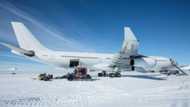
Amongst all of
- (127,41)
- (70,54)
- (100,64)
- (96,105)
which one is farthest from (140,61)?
(96,105)

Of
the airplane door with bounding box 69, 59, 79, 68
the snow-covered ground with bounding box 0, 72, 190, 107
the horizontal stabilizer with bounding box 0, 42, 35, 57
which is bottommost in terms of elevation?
the snow-covered ground with bounding box 0, 72, 190, 107

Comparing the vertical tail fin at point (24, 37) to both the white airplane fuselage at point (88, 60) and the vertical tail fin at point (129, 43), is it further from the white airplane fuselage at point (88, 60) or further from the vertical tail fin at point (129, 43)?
the vertical tail fin at point (129, 43)

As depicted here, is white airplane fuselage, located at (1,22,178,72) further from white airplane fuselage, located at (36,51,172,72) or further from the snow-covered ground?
the snow-covered ground

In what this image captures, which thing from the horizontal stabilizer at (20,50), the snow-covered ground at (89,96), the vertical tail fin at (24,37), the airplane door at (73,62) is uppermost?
the vertical tail fin at (24,37)

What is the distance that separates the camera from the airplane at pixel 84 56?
24.7 meters

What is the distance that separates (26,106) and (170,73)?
3582 cm

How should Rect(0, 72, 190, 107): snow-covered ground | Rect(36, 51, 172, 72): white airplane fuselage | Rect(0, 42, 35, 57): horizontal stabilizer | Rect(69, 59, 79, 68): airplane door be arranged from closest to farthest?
Rect(0, 72, 190, 107): snow-covered ground → Rect(0, 42, 35, 57): horizontal stabilizer → Rect(36, 51, 172, 72): white airplane fuselage → Rect(69, 59, 79, 68): airplane door

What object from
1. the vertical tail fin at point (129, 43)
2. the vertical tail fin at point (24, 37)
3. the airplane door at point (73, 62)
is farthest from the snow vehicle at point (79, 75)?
the vertical tail fin at point (24, 37)

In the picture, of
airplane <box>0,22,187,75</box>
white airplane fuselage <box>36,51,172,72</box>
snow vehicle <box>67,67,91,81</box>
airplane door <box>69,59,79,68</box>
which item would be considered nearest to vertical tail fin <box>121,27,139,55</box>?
airplane <box>0,22,187,75</box>

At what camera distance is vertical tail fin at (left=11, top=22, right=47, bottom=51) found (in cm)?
2600

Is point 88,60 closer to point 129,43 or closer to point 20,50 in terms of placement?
point 129,43

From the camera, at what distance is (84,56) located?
96.7 feet

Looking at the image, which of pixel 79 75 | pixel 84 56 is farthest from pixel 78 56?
pixel 79 75

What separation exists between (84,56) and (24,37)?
9238 mm
